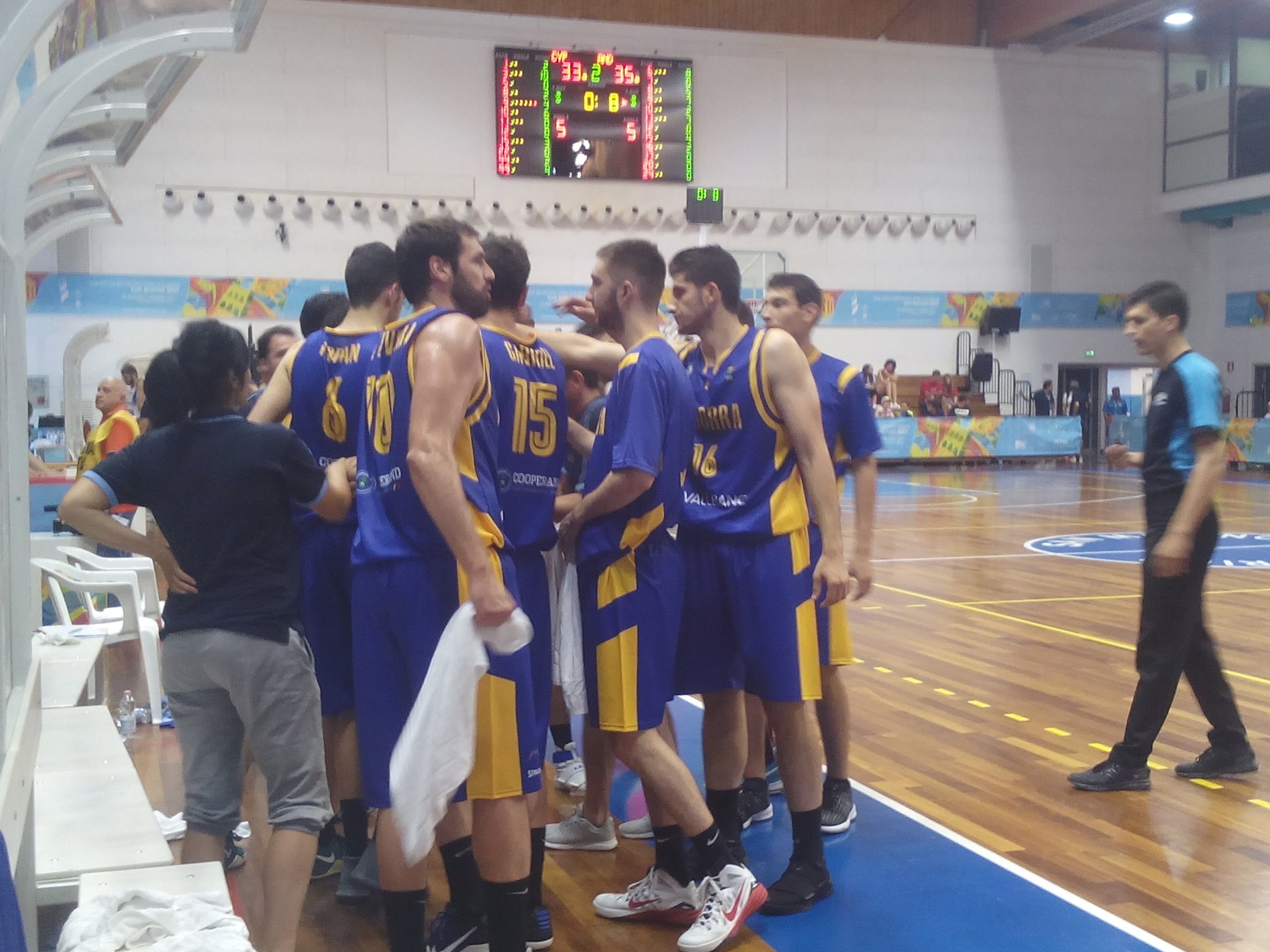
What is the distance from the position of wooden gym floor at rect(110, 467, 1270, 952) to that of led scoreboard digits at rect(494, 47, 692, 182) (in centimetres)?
1182

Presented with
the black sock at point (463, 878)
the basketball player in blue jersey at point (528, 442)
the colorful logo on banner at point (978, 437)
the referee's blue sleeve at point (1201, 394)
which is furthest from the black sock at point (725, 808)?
the colorful logo on banner at point (978, 437)

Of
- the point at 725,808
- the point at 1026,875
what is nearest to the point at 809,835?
the point at 725,808

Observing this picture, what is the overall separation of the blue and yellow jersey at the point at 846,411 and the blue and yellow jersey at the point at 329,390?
5.36 ft

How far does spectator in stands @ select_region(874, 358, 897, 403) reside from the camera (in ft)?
74.2

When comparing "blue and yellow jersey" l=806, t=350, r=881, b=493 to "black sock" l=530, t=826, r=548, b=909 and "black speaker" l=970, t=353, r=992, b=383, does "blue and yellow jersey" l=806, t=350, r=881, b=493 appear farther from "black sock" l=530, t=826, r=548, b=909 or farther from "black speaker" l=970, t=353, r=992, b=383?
"black speaker" l=970, t=353, r=992, b=383

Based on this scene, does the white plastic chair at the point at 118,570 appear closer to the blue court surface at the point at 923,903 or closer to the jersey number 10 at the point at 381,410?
the blue court surface at the point at 923,903

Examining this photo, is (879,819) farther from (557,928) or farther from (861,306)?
(861,306)

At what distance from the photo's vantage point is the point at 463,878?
337cm

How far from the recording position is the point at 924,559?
11.0 metres

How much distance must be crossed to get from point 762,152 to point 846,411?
19.7 m

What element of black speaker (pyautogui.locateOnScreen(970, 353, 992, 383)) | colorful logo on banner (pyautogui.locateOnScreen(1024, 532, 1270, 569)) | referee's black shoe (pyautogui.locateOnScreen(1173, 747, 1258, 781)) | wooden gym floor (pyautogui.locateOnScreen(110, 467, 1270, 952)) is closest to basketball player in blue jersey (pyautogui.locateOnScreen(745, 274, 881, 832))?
wooden gym floor (pyautogui.locateOnScreen(110, 467, 1270, 952))

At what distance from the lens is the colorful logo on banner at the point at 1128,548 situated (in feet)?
35.4

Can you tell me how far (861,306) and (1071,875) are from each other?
20787 mm

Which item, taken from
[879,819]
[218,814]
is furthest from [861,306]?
[218,814]
